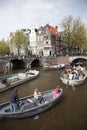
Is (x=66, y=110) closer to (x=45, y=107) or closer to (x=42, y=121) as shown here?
(x=45, y=107)

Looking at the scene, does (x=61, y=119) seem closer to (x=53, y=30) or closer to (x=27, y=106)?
(x=27, y=106)

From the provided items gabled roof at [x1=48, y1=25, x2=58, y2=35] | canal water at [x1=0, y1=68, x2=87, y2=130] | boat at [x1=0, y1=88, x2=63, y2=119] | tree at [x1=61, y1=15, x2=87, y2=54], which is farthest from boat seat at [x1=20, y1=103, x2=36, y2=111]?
gabled roof at [x1=48, y1=25, x2=58, y2=35]

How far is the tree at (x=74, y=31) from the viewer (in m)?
46.8

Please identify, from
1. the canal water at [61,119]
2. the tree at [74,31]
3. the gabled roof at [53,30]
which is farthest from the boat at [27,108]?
the gabled roof at [53,30]

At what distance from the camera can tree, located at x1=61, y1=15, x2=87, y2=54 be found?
46.8 meters

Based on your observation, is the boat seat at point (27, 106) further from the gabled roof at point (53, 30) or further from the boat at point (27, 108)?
the gabled roof at point (53, 30)

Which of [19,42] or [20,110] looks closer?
[20,110]

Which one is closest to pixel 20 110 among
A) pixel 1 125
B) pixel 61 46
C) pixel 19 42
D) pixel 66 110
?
pixel 1 125

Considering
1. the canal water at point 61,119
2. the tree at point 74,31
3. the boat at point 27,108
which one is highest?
the tree at point 74,31

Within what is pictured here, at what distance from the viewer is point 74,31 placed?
47.0 m

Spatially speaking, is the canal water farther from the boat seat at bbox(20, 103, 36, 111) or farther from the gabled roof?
the gabled roof

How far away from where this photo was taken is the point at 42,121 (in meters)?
12.2

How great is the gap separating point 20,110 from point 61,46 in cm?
5568

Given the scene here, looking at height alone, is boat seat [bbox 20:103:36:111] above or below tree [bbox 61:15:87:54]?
below
